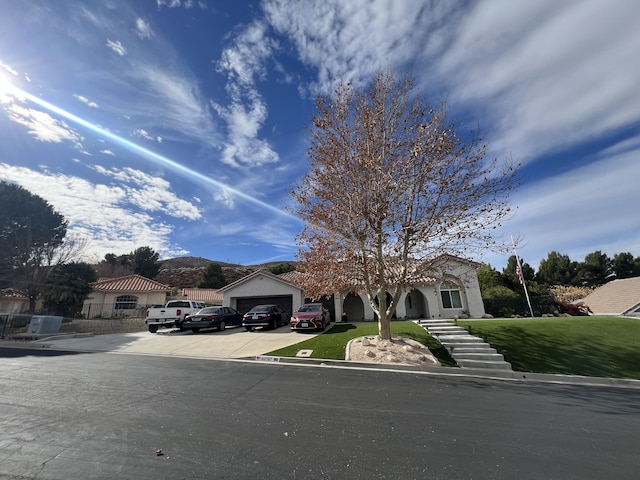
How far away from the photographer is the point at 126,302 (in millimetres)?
27828

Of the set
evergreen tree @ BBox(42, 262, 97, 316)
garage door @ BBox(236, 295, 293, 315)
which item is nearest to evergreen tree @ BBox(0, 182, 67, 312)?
evergreen tree @ BBox(42, 262, 97, 316)

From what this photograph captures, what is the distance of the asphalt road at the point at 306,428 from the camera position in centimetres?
317

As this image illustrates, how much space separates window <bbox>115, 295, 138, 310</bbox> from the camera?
1086 inches

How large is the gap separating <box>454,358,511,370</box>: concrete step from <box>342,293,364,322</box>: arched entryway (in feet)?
48.7

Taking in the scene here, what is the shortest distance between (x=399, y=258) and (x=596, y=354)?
758 centimetres

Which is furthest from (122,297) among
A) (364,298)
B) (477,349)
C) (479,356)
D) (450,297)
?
(479,356)

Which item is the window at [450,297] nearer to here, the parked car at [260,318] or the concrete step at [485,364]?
the concrete step at [485,364]

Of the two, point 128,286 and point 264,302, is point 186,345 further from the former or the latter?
point 128,286

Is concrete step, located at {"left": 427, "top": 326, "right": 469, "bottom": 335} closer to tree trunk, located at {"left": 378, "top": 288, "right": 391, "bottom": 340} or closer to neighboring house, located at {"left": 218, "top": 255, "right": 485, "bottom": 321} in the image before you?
tree trunk, located at {"left": 378, "top": 288, "right": 391, "bottom": 340}

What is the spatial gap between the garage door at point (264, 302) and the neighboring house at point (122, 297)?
952cm

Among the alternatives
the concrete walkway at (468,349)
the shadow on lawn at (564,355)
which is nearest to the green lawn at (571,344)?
the shadow on lawn at (564,355)

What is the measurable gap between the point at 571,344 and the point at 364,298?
1209 centimetres

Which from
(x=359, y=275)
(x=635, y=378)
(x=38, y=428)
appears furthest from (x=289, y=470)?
(x=635, y=378)

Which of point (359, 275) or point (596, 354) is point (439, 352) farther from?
point (596, 354)
